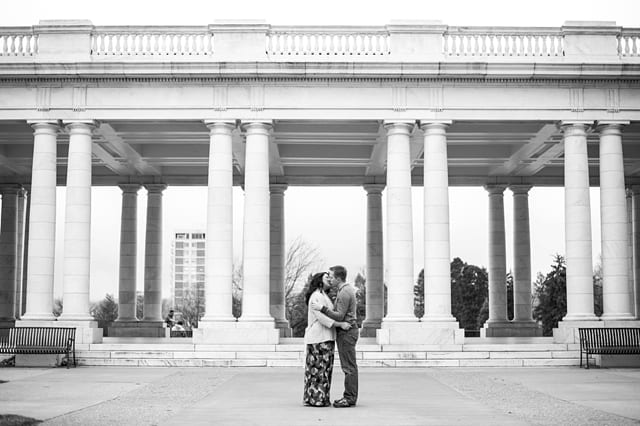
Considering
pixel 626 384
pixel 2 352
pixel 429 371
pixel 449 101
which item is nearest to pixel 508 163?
pixel 449 101

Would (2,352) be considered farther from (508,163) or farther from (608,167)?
(508,163)

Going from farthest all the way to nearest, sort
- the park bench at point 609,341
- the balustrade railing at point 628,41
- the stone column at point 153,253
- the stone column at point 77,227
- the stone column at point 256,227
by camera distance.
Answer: the stone column at point 153,253
the balustrade railing at point 628,41
the stone column at point 256,227
the stone column at point 77,227
the park bench at point 609,341

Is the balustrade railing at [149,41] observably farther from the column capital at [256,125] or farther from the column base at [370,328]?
the column base at [370,328]

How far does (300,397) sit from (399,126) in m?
23.4

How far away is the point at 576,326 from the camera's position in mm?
45031

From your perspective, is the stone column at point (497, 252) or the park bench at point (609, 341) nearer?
the park bench at point (609, 341)

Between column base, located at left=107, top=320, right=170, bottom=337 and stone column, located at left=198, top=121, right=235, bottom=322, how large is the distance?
54.8 ft

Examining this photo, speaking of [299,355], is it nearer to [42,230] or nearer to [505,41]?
[42,230]

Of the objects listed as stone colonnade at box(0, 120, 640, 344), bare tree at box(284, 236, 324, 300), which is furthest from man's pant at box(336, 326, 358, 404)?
bare tree at box(284, 236, 324, 300)

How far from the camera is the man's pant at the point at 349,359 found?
23.2m

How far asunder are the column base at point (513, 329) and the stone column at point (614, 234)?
54.5 feet

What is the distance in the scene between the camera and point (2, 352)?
3966 cm

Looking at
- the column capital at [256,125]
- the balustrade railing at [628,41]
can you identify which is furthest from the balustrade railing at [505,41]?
the column capital at [256,125]

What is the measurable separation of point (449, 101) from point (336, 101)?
6000 mm
